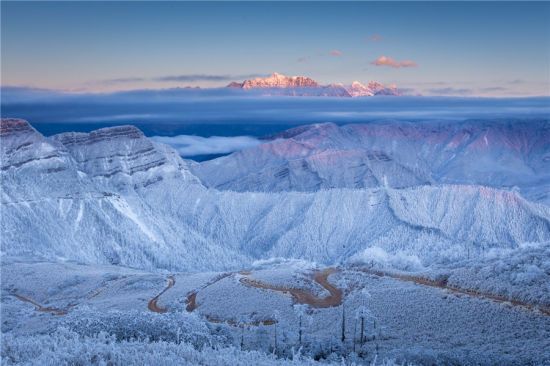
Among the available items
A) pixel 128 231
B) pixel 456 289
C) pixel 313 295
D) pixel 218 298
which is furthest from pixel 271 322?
pixel 128 231

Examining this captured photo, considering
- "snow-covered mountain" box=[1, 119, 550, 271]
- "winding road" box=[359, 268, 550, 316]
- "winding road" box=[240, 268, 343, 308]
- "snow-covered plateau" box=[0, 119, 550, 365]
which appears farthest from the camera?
"snow-covered mountain" box=[1, 119, 550, 271]

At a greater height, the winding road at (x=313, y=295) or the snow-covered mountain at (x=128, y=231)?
the winding road at (x=313, y=295)

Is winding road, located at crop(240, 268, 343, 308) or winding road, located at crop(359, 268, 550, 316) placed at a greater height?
winding road, located at crop(359, 268, 550, 316)

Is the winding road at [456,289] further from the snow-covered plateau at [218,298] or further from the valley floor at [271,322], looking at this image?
the valley floor at [271,322]

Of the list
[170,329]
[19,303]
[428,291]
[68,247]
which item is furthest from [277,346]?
[68,247]

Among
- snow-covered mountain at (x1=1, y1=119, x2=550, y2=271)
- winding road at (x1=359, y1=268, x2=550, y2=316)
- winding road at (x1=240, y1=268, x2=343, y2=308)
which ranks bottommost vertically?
snow-covered mountain at (x1=1, y1=119, x2=550, y2=271)

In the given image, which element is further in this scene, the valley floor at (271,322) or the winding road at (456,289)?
the winding road at (456,289)

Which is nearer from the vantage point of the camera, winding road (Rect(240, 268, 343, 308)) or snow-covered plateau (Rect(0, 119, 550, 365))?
snow-covered plateau (Rect(0, 119, 550, 365))

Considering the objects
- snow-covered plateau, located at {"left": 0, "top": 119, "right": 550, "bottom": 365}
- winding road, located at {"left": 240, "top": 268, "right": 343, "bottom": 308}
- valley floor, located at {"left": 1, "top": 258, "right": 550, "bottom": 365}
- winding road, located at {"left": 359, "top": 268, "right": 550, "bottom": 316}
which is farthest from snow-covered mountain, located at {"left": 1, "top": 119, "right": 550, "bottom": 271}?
winding road, located at {"left": 240, "top": 268, "right": 343, "bottom": 308}

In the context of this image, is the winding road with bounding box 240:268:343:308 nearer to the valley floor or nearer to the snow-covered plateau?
the valley floor

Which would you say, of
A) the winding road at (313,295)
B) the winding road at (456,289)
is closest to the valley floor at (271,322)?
the winding road at (313,295)
